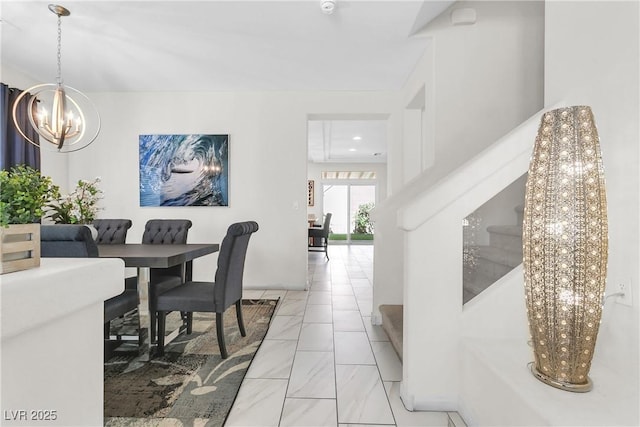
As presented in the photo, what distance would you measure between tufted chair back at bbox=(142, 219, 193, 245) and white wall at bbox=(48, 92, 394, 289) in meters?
1.11

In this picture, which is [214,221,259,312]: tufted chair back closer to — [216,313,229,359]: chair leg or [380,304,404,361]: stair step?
[216,313,229,359]: chair leg

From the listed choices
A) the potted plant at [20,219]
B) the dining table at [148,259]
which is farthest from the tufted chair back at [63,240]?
the potted plant at [20,219]

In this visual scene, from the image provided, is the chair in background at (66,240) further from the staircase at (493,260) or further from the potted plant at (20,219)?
the staircase at (493,260)

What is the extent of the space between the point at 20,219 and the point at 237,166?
4096 millimetres

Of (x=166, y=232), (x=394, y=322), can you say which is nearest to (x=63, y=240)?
(x=166, y=232)

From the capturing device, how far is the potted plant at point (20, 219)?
524 millimetres

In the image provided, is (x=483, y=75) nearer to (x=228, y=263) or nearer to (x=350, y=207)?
(x=228, y=263)

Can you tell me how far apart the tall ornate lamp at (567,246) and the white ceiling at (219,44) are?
1.99 m

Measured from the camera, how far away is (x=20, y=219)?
61 centimetres

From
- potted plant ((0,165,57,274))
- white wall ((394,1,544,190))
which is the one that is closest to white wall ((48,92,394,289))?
white wall ((394,1,544,190))

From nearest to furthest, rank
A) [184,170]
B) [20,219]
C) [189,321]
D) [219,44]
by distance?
[20,219]
[189,321]
[219,44]
[184,170]

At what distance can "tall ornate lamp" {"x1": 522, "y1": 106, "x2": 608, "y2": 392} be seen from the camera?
1175 mm

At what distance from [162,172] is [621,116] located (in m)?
4.67

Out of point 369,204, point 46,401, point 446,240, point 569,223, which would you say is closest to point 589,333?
point 569,223
